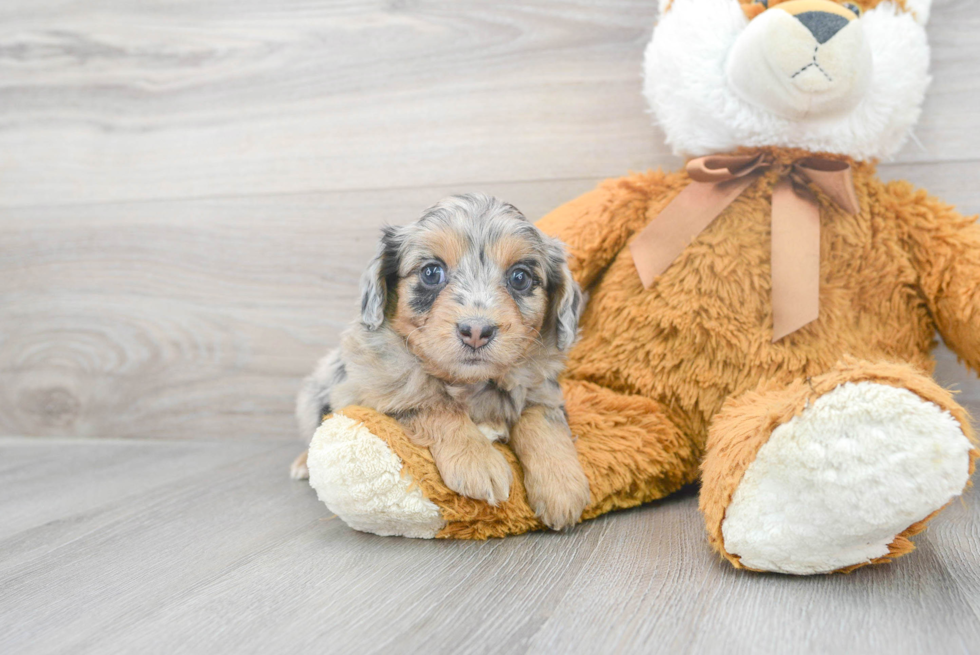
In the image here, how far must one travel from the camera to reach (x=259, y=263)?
241 centimetres

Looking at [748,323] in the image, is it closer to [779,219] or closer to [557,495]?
[779,219]

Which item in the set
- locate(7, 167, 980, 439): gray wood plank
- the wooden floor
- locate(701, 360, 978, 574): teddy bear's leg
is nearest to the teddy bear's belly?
the wooden floor

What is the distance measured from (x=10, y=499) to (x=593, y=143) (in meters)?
1.88

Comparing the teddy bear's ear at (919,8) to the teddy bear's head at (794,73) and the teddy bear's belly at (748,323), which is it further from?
the teddy bear's belly at (748,323)

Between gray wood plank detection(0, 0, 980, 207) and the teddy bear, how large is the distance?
0.34 m

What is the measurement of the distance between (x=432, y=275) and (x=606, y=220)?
0.51 metres

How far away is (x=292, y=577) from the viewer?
1276 mm

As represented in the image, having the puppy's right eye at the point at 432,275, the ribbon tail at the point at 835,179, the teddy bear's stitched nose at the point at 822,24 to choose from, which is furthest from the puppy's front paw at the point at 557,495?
the teddy bear's stitched nose at the point at 822,24

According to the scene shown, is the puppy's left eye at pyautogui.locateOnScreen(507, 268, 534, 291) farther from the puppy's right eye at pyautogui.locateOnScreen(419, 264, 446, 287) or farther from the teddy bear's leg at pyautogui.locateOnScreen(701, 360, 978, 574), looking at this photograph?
the teddy bear's leg at pyautogui.locateOnScreen(701, 360, 978, 574)

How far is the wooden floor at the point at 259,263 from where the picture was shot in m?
1.22

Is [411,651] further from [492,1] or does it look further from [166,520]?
[492,1]

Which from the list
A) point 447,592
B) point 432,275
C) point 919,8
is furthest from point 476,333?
point 919,8

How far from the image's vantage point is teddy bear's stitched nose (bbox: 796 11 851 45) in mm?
1448

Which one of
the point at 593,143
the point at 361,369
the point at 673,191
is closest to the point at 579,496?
the point at 361,369
